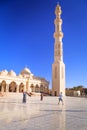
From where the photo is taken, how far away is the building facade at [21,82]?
4631 centimetres

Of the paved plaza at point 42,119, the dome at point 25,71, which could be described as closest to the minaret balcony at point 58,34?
the dome at point 25,71

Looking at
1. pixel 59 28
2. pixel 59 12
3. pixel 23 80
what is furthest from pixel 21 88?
pixel 59 12

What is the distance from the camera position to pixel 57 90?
4831 centimetres

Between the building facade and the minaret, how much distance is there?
21.5 feet

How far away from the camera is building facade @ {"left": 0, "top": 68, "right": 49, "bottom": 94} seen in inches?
1823

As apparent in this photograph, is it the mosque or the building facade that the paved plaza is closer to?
the building facade

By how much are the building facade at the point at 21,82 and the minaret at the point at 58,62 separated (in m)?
6.56

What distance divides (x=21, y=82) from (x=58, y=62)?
10255 mm

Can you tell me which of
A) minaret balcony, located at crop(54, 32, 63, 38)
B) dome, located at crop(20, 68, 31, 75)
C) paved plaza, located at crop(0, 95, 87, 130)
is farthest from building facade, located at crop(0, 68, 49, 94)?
paved plaza, located at crop(0, 95, 87, 130)

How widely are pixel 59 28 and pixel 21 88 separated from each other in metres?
17.9

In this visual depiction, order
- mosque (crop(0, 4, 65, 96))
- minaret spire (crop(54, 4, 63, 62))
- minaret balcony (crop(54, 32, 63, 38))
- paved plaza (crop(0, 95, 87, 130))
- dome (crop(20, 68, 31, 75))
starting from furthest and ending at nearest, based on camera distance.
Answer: dome (crop(20, 68, 31, 75)), minaret spire (crop(54, 4, 63, 62)), minaret balcony (crop(54, 32, 63, 38)), mosque (crop(0, 4, 65, 96)), paved plaza (crop(0, 95, 87, 130))

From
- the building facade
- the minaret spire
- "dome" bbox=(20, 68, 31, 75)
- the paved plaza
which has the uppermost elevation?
the minaret spire

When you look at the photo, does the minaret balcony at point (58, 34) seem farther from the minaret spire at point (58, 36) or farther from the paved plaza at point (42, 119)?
the paved plaza at point (42, 119)

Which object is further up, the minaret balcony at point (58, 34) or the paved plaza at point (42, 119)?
the minaret balcony at point (58, 34)
